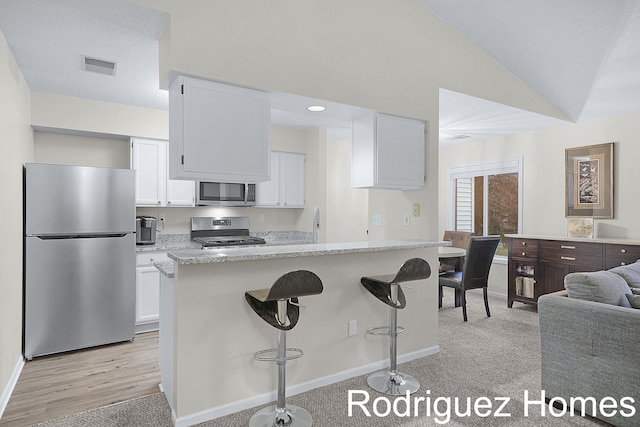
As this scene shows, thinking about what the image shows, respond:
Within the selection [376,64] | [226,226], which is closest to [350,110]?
[376,64]

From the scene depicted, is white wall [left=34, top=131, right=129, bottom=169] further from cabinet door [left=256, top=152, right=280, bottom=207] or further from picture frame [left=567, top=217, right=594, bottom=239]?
picture frame [left=567, top=217, right=594, bottom=239]

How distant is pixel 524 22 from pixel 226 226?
12.7 ft

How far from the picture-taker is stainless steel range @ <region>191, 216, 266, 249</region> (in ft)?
15.3

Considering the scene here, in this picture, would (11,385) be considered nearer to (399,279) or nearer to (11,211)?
(11,211)

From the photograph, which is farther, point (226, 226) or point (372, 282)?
point (226, 226)

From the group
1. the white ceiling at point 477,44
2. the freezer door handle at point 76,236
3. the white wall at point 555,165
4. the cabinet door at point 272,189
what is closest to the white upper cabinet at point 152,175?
the white ceiling at point 477,44

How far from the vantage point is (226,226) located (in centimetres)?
504

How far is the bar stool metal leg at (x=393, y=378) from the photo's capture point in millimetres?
2658

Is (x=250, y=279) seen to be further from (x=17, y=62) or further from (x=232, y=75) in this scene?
(x=17, y=62)

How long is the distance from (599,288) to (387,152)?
5.63 ft

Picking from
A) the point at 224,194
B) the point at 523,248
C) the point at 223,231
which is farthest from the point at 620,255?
the point at 223,231

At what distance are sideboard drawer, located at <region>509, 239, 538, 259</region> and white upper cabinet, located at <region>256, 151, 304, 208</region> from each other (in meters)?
2.81

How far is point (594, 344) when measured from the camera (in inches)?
89.4

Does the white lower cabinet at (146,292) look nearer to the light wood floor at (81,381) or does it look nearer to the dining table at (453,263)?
the light wood floor at (81,381)
